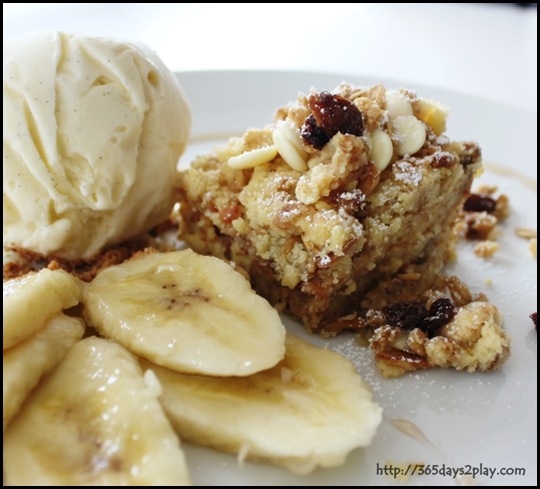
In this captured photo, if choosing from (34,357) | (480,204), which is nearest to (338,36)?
(480,204)

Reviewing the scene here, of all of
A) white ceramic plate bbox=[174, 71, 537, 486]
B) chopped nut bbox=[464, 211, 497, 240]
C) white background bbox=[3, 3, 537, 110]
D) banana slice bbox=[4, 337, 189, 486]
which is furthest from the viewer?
white background bbox=[3, 3, 537, 110]

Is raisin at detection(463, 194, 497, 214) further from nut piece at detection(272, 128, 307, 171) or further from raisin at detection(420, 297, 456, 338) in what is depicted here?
nut piece at detection(272, 128, 307, 171)

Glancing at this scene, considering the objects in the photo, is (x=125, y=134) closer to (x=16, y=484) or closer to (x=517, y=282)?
(x=16, y=484)

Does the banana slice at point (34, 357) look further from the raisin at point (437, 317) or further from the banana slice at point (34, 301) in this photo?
the raisin at point (437, 317)

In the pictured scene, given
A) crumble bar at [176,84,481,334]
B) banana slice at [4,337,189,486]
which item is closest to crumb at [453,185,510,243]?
crumble bar at [176,84,481,334]

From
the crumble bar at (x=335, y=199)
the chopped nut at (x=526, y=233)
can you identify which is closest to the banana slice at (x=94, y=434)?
the crumble bar at (x=335, y=199)

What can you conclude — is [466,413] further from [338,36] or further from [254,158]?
[338,36]
